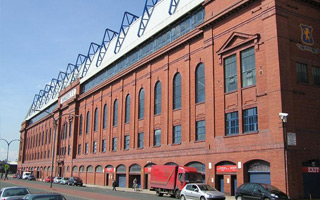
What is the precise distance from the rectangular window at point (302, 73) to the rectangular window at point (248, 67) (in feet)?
11.8

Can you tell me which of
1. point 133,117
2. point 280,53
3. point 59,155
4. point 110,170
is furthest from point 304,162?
point 59,155

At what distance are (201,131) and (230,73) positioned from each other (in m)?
7.06

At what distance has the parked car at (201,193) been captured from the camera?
22.9m

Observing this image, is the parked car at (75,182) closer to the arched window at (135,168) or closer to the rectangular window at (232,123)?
the arched window at (135,168)

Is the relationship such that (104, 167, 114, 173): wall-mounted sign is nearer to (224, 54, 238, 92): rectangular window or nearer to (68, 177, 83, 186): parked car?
(68, 177, 83, 186): parked car

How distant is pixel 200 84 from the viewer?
36.8 m

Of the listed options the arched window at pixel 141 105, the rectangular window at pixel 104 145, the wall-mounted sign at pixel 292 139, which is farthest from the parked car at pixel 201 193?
the rectangular window at pixel 104 145

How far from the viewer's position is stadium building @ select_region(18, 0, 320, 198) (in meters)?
26.8

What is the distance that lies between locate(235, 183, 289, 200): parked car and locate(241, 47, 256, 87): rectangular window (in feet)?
33.4

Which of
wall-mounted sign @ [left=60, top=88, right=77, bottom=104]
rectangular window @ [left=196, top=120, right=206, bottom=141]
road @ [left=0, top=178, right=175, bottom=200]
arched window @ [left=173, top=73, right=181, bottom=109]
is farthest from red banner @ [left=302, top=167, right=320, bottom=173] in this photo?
wall-mounted sign @ [left=60, top=88, right=77, bottom=104]

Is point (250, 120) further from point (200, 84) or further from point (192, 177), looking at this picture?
point (200, 84)

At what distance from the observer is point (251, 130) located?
1136 inches

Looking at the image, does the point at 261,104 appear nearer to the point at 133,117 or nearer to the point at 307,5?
the point at 307,5

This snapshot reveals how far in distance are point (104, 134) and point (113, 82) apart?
9.12 m
